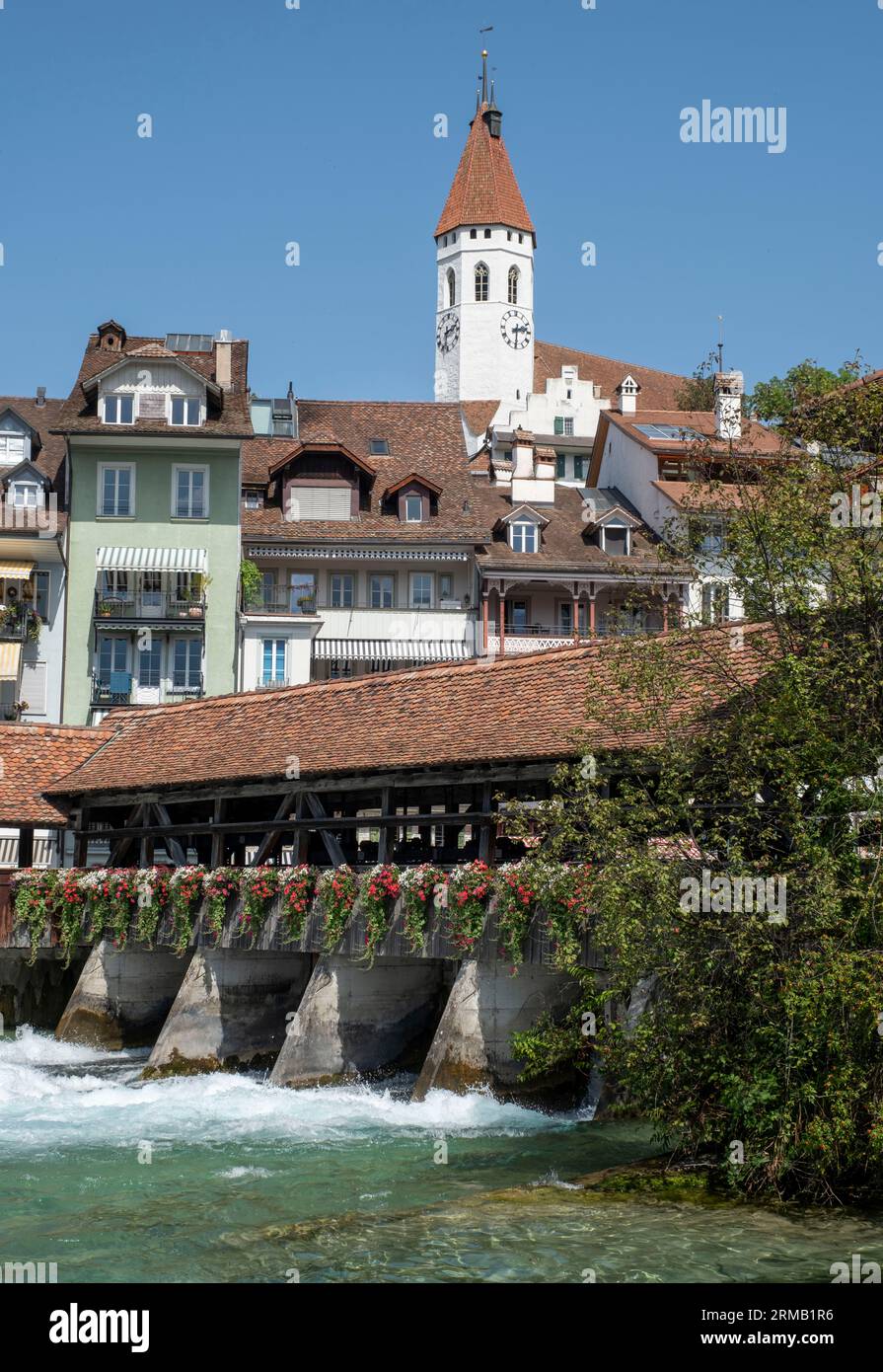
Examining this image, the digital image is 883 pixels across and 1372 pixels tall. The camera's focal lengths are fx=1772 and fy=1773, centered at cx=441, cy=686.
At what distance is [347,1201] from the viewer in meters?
15.0

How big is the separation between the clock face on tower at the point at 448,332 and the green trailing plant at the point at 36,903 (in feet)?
225

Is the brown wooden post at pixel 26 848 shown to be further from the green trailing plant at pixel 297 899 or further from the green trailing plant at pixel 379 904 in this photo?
the green trailing plant at pixel 379 904

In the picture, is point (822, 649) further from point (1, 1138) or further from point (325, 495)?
point (325, 495)

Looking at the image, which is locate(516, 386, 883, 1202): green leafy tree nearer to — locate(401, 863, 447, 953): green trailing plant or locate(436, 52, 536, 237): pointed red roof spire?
locate(401, 863, 447, 953): green trailing plant

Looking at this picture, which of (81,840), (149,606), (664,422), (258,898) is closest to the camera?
(258,898)

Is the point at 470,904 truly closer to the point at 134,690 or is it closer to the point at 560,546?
the point at 134,690

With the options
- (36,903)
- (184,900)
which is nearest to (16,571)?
(36,903)

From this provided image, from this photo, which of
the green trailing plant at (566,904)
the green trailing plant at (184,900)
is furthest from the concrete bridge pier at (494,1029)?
the green trailing plant at (184,900)

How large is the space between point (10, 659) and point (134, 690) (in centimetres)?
307

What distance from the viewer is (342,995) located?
2236cm

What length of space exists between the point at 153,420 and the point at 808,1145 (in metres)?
33.7

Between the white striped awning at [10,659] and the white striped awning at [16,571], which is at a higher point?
the white striped awning at [16,571]

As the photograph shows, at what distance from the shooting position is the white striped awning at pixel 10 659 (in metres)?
42.9

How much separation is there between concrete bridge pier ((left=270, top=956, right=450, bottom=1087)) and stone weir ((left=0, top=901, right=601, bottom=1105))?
17mm
